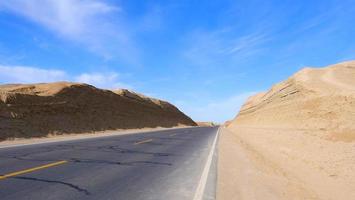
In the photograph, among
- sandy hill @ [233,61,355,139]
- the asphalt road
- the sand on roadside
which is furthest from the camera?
sandy hill @ [233,61,355,139]

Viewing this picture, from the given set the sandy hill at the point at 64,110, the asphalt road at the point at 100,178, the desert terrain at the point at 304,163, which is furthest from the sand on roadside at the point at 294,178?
the sandy hill at the point at 64,110

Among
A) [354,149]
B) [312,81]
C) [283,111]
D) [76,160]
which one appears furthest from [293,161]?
[312,81]

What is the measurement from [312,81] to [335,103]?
19.6 m

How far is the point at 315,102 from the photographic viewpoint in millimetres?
42625

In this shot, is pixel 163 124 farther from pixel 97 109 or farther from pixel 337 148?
pixel 337 148

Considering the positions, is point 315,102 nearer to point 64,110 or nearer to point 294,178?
point 64,110

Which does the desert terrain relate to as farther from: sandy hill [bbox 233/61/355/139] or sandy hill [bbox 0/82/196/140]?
sandy hill [bbox 0/82/196/140]

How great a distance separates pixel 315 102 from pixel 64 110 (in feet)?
94.9

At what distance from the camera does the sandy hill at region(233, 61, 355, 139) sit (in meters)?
31.8

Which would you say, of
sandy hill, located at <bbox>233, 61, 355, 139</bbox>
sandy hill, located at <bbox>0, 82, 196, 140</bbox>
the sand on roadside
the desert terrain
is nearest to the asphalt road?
the sand on roadside

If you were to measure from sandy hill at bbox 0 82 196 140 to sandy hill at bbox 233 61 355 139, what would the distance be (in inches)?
912

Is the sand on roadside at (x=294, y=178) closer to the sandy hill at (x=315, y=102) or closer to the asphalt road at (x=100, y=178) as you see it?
the asphalt road at (x=100, y=178)

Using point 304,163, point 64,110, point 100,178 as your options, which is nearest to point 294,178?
point 304,163

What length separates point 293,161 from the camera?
15.9 m
